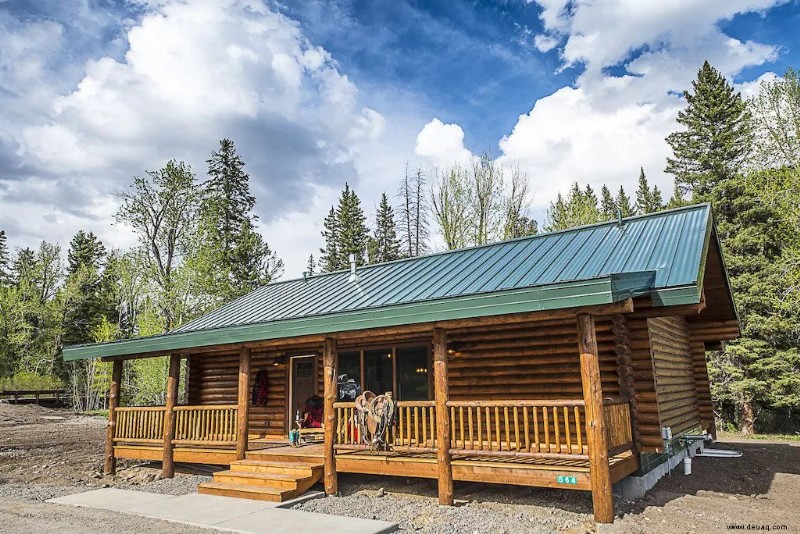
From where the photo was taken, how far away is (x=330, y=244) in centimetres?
4950

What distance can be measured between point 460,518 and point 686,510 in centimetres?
307

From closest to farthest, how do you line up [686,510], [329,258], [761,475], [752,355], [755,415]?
1. [686,510]
2. [761,475]
3. [752,355]
4. [755,415]
5. [329,258]

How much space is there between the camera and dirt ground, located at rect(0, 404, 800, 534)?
674 cm

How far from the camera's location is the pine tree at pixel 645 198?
4781cm

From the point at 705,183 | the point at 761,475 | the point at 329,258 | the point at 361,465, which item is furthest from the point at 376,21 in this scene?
the point at 329,258

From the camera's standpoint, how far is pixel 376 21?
41.6 feet

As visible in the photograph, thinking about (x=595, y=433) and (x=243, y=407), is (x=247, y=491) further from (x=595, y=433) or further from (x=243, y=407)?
(x=595, y=433)

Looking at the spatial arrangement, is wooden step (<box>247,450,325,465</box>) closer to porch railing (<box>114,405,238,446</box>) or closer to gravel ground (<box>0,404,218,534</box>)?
porch railing (<box>114,405,238,446</box>)

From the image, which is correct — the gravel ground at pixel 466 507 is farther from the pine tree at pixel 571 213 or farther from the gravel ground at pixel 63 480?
the pine tree at pixel 571 213

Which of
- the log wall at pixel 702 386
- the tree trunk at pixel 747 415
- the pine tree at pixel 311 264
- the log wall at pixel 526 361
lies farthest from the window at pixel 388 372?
the pine tree at pixel 311 264

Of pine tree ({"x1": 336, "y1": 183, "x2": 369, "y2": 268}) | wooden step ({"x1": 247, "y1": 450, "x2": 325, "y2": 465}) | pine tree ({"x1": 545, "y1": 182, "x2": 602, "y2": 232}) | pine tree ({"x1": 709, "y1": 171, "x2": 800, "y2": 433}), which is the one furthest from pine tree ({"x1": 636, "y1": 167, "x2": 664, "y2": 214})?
wooden step ({"x1": 247, "y1": 450, "x2": 325, "y2": 465})

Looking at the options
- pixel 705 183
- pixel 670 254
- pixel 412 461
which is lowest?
pixel 412 461

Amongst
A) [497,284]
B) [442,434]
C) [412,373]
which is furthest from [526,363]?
[412,373]

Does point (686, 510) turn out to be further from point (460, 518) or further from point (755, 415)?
point (755, 415)
